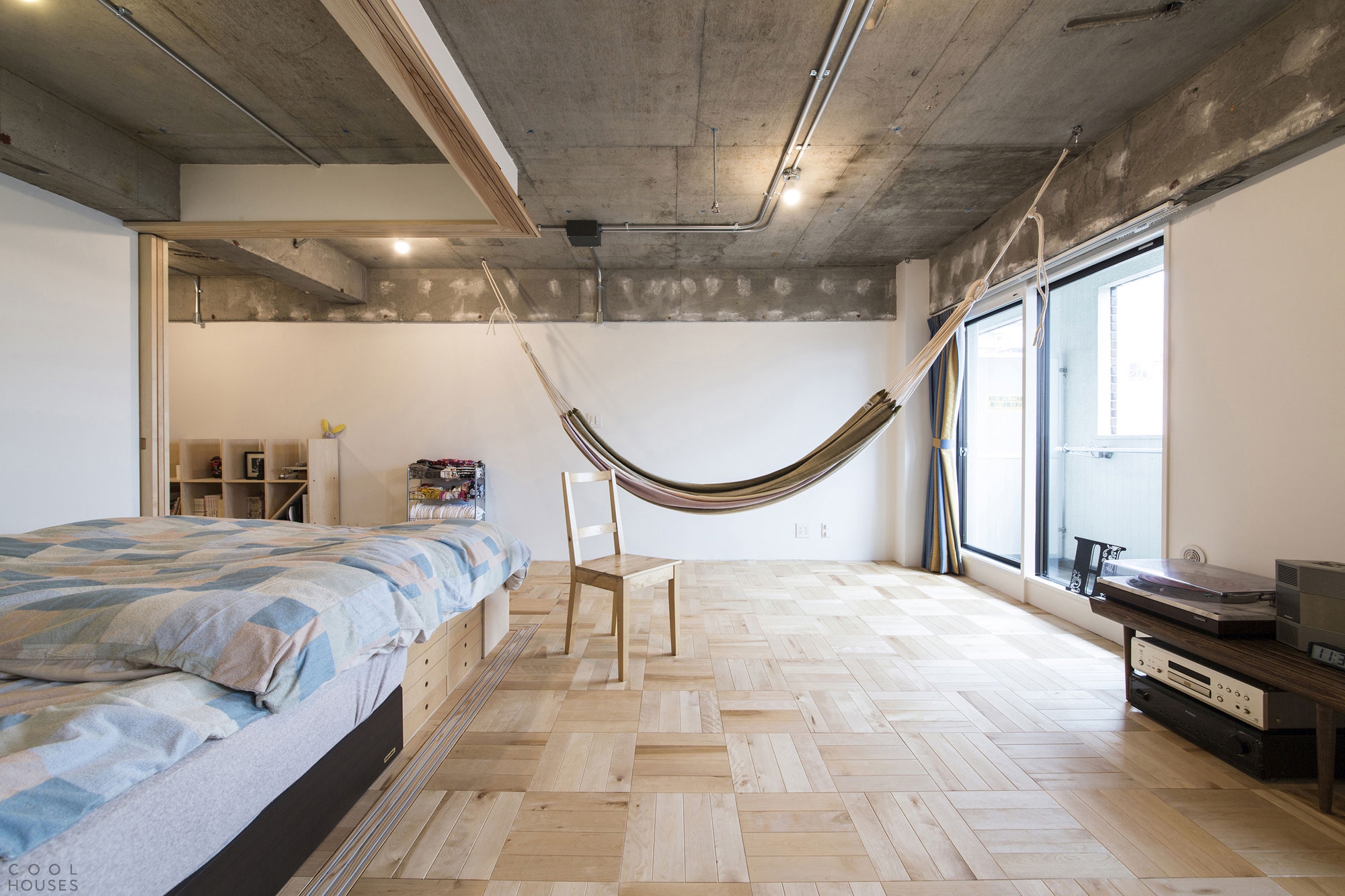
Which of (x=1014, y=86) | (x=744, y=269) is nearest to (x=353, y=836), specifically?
(x=1014, y=86)

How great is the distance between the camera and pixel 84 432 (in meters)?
2.57

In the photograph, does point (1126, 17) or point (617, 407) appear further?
point (617, 407)

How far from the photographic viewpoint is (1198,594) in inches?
65.4

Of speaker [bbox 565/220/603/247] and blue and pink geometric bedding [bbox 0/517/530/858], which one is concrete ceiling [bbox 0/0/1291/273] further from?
blue and pink geometric bedding [bbox 0/517/530/858]

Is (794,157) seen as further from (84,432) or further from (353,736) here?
(84,432)

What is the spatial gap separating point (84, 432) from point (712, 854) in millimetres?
3249

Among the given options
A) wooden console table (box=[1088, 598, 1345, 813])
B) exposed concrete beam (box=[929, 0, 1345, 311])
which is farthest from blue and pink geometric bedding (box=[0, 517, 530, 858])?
exposed concrete beam (box=[929, 0, 1345, 311])

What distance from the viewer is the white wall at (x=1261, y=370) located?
5.41 feet

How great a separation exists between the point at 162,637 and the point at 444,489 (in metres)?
3.12

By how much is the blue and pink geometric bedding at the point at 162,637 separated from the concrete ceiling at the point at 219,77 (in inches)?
65.3

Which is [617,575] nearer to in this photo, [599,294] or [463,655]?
[463,655]

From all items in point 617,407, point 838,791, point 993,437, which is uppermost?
point 617,407

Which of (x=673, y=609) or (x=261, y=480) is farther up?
(x=261, y=480)

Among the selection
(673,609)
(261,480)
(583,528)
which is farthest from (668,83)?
(261,480)
